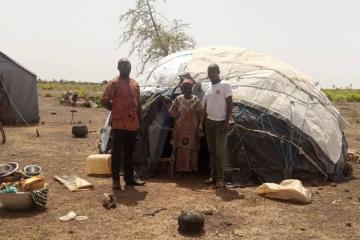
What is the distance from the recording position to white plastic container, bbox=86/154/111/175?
7.61 meters

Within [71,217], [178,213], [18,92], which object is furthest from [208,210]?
[18,92]

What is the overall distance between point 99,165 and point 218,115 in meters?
2.22

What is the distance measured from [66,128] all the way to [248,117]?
8.52 m

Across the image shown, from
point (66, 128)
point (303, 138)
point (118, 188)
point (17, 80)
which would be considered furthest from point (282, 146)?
point (17, 80)

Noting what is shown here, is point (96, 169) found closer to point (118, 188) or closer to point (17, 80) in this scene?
point (118, 188)

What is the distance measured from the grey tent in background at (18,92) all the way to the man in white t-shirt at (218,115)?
9.16m

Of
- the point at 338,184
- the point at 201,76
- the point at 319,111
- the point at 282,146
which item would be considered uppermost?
the point at 201,76

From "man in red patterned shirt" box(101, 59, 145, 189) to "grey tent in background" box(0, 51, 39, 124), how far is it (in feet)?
28.3

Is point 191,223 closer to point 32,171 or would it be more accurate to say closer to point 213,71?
point 213,71

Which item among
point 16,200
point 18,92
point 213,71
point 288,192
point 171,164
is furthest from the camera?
point 18,92

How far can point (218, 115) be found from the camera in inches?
263

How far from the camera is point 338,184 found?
745cm

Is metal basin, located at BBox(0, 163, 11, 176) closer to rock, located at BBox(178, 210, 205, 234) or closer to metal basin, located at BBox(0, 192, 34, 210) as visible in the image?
metal basin, located at BBox(0, 192, 34, 210)

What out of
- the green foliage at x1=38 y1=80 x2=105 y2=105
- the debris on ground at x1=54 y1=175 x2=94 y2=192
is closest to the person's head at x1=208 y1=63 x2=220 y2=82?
the debris on ground at x1=54 y1=175 x2=94 y2=192
